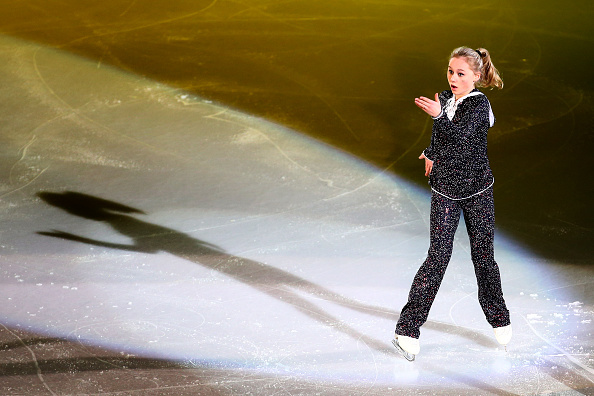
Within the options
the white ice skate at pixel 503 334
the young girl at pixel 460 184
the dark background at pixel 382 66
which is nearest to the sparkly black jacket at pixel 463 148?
the young girl at pixel 460 184

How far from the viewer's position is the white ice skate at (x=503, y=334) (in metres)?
4.25

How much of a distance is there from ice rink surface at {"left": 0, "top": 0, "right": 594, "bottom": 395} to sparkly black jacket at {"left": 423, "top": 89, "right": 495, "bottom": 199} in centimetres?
91

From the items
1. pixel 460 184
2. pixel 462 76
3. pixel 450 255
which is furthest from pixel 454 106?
pixel 450 255

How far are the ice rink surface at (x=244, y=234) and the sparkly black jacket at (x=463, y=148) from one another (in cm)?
91

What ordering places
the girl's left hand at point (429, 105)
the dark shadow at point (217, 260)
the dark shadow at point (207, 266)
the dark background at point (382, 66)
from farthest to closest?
the dark background at point (382, 66) → the dark shadow at point (217, 260) → the dark shadow at point (207, 266) → the girl's left hand at point (429, 105)

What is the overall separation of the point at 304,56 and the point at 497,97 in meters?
2.04

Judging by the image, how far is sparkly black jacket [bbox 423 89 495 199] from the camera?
154 inches

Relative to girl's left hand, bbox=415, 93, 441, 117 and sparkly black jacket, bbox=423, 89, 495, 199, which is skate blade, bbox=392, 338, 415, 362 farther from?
girl's left hand, bbox=415, 93, 441, 117

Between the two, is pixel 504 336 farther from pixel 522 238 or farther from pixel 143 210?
pixel 143 210

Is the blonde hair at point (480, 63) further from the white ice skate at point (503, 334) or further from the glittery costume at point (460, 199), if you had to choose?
the white ice skate at point (503, 334)

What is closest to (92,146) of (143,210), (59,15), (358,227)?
(143,210)

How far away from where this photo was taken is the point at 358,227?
5.74m

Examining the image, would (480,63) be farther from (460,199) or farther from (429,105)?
(460,199)

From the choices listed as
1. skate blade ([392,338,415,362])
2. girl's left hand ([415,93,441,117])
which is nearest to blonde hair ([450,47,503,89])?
girl's left hand ([415,93,441,117])
